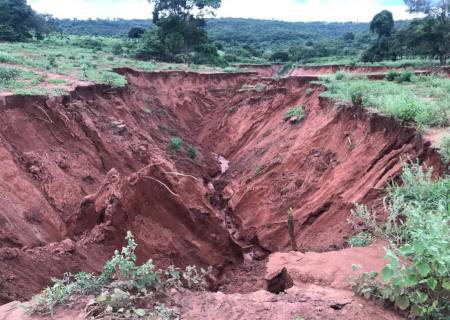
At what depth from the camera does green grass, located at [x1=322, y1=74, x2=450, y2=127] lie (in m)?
10.1

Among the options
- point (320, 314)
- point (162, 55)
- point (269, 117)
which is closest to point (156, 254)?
point (320, 314)

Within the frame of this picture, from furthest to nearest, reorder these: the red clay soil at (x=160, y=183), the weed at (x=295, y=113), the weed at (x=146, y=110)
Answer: the weed at (x=146, y=110), the weed at (x=295, y=113), the red clay soil at (x=160, y=183)

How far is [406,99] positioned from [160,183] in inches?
263

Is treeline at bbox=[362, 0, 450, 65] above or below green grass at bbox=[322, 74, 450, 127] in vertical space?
above

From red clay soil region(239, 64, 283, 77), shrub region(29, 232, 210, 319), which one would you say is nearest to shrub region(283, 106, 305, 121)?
shrub region(29, 232, 210, 319)

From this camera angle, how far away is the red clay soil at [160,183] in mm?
8930

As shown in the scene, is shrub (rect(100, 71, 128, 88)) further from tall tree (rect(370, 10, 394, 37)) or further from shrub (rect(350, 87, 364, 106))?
tall tree (rect(370, 10, 394, 37))

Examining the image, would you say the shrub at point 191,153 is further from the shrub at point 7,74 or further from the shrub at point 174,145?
the shrub at point 7,74

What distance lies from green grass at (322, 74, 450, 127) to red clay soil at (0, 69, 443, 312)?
35 centimetres

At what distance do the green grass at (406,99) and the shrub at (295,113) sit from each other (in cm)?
142

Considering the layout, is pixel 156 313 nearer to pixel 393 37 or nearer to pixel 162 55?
pixel 162 55

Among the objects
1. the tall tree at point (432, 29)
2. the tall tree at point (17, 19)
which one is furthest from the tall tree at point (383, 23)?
the tall tree at point (17, 19)

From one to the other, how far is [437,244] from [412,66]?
29945mm

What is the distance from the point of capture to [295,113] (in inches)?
747
